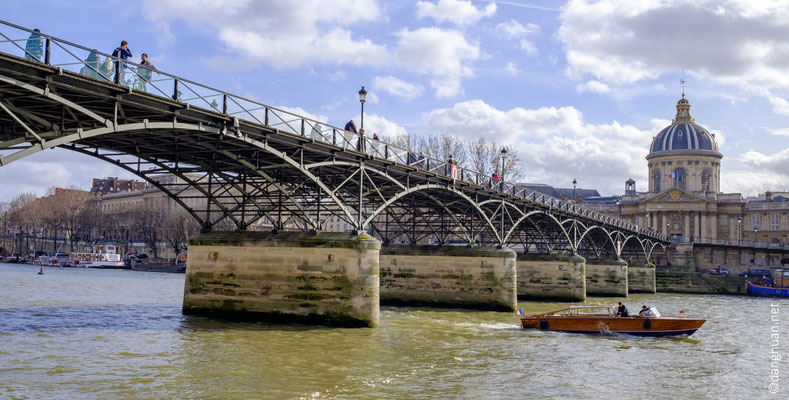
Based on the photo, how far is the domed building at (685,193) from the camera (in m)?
127

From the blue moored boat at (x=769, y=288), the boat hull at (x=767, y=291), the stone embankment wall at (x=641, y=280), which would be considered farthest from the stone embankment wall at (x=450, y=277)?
the blue moored boat at (x=769, y=288)

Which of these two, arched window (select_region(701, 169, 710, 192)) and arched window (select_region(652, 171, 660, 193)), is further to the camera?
arched window (select_region(652, 171, 660, 193))

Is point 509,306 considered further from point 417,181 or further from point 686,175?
point 686,175

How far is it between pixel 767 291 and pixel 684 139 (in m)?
78.1

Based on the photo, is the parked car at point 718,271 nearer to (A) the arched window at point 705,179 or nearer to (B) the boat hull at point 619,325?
(A) the arched window at point 705,179

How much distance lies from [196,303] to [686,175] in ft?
425

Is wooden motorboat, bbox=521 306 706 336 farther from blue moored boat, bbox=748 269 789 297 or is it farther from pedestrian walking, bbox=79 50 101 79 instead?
blue moored boat, bbox=748 269 789 297

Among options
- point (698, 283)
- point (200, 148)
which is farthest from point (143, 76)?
point (698, 283)

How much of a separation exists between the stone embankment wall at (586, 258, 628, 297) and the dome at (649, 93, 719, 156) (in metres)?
86.8

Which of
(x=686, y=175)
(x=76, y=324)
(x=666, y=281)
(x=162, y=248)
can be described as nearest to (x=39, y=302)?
(x=76, y=324)

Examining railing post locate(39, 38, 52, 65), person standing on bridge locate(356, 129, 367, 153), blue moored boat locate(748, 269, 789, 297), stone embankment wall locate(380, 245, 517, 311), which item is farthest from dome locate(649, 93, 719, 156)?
railing post locate(39, 38, 52, 65)

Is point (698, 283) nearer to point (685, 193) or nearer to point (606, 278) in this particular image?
point (606, 278)

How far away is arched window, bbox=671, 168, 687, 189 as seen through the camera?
458 ft

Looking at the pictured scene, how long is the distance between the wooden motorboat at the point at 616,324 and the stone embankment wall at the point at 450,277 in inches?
339
